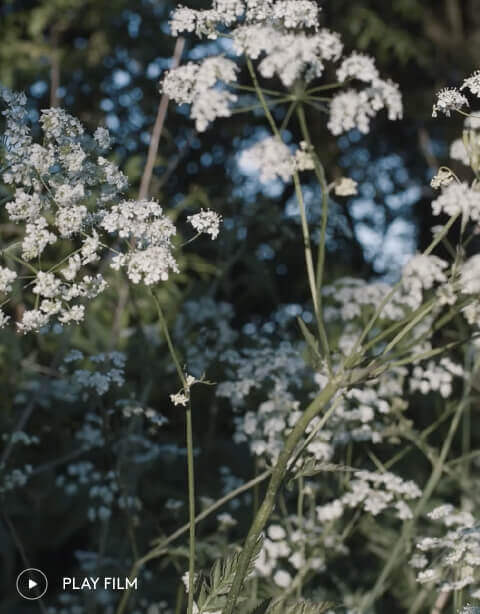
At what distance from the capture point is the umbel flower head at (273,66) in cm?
167

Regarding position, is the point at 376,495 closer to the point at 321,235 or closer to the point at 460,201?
the point at 321,235

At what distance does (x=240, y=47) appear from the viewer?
5.84 feet

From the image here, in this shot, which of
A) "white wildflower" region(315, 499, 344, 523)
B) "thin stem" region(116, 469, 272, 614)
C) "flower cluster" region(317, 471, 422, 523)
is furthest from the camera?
"white wildflower" region(315, 499, 344, 523)

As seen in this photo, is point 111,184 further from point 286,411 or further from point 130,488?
point 130,488

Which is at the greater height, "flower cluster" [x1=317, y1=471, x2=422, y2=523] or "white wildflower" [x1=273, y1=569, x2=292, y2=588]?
"flower cluster" [x1=317, y1=471, x2=422, y2=523]

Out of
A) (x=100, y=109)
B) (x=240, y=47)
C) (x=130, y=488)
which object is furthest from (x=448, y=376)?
(x=100, y=109)

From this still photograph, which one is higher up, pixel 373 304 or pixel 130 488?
pixel 373 304

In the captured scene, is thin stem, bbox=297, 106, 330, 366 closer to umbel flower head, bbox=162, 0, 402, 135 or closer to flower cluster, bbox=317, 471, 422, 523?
umbel flower head, bbox=162, 0, 402, 135

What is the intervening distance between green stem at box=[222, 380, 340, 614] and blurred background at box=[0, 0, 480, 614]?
1.13 metres

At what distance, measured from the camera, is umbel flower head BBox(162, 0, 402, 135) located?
1.67m

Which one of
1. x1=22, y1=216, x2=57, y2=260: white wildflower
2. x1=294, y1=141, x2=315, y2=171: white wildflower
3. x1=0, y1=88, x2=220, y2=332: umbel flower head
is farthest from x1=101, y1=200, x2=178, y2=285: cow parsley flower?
x1=294, y1=141, x2=315, y2=171: white wildflower

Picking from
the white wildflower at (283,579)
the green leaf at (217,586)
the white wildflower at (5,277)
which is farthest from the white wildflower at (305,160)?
the white wildflower at (283,579)

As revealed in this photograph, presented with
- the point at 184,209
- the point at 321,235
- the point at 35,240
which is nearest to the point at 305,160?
the point at 321,235

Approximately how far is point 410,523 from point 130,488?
1028 millimetres
